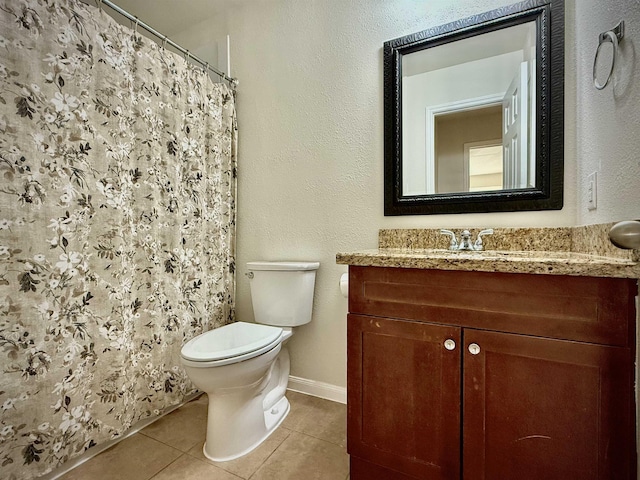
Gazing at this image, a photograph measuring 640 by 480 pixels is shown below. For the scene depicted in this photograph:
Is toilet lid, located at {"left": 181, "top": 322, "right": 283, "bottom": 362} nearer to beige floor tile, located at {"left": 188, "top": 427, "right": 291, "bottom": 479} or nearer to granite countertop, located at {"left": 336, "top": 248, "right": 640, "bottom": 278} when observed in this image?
beige floor tile, located at {"left": 188, "top": 427, "right": 291, "bottom": 479}

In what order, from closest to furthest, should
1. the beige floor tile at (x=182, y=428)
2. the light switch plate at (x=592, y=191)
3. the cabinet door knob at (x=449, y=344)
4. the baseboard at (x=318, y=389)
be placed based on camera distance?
1. the cabinet door knob at (x=449, y=344)
2. the light switch plate at (x=592, y=191)
3. the beige floor tile at (x=182, y=428)
4. the baseboard at (x=318, y=389)

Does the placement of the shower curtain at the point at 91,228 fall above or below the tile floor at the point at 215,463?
above

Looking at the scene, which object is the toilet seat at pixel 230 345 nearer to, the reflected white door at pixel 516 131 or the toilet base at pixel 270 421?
the toilet base at pixel 270 421

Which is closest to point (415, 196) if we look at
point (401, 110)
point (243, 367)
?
point (401, 110)

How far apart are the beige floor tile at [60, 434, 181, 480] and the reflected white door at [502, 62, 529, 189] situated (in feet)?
6.34

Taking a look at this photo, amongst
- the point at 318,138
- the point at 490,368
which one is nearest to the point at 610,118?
the point at 490,368

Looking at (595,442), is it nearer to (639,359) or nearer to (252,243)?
(639,359)

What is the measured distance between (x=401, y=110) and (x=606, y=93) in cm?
79

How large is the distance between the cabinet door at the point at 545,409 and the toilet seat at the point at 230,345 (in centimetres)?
80

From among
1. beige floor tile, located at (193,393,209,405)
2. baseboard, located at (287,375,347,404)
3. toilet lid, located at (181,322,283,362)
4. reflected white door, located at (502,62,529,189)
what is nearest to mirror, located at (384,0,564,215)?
reflected white door, located at (502,62,529,189)

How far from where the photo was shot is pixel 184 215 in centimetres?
162

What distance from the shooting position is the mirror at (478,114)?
125 cm

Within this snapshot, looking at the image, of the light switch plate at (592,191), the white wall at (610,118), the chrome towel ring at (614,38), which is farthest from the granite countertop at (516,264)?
the chrome towel ring at (614,38)

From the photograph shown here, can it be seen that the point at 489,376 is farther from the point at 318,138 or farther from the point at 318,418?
the point at 318,138
